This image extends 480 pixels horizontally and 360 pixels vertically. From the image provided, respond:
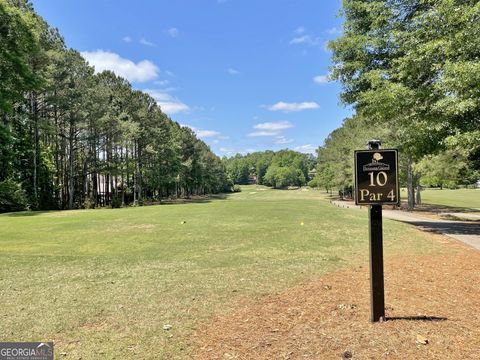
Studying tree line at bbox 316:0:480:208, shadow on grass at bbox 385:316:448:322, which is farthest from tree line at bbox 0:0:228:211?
shadow on grass at bbox 385:316:448:322

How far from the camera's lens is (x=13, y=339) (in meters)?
3.99

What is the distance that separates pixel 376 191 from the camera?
409cm

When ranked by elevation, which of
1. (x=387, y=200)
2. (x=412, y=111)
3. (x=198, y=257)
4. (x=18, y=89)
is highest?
(x=18, y=89)

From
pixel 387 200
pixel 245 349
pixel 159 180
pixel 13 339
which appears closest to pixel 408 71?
pixel 387 200

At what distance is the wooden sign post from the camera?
4066 mm

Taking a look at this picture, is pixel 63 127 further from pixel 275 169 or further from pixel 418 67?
pixel 275 169

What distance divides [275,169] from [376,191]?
436ft

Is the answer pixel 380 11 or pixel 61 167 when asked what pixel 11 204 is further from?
pixel 380 11

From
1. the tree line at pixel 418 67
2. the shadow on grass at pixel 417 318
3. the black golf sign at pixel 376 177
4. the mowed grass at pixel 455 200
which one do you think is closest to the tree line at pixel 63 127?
the tree line at pixel 418 67

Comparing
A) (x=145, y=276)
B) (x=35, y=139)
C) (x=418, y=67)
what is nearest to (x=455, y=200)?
(x=418, y=67)

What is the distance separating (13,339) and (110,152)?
42256 millimetres

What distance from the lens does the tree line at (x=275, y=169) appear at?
432 ft

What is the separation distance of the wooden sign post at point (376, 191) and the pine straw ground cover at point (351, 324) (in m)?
0.43

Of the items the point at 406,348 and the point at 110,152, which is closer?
the point at 406,348
